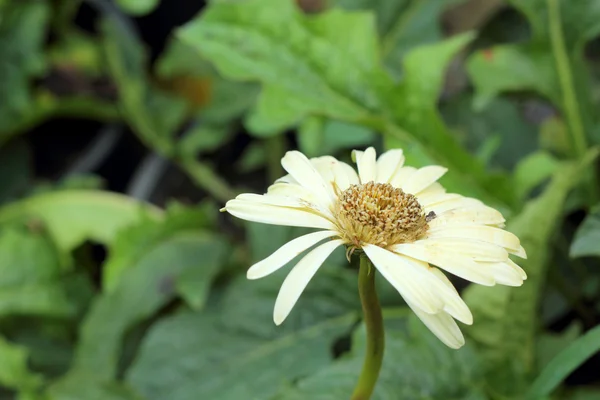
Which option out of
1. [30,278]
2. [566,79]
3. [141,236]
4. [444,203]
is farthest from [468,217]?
[30,278]

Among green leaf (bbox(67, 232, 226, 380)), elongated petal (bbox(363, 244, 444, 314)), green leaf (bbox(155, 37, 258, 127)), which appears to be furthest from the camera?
green leaf (bbox(155, 37, 258, 127))

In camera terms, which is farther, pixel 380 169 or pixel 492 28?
pixel 492 28

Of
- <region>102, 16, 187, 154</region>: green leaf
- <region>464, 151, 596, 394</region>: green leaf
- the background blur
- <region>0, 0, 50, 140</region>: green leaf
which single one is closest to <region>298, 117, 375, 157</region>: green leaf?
the background blur

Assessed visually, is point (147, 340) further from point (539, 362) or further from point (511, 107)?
point (511, 107)

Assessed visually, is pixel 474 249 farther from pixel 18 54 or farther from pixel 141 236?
pixel 18 54

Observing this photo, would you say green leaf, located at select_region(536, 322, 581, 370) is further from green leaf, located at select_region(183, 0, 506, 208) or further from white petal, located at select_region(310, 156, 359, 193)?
white petal, located at select_region(310, 156, 359, 193)

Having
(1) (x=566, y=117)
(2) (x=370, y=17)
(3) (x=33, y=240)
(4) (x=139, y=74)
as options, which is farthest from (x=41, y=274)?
(1) (x=566, y=117)

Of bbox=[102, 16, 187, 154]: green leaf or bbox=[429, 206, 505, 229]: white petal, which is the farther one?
bbox=[102, 16, 187, 154]: green leaf

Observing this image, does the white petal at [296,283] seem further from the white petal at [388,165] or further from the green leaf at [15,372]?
the green leaf at [15,372]
